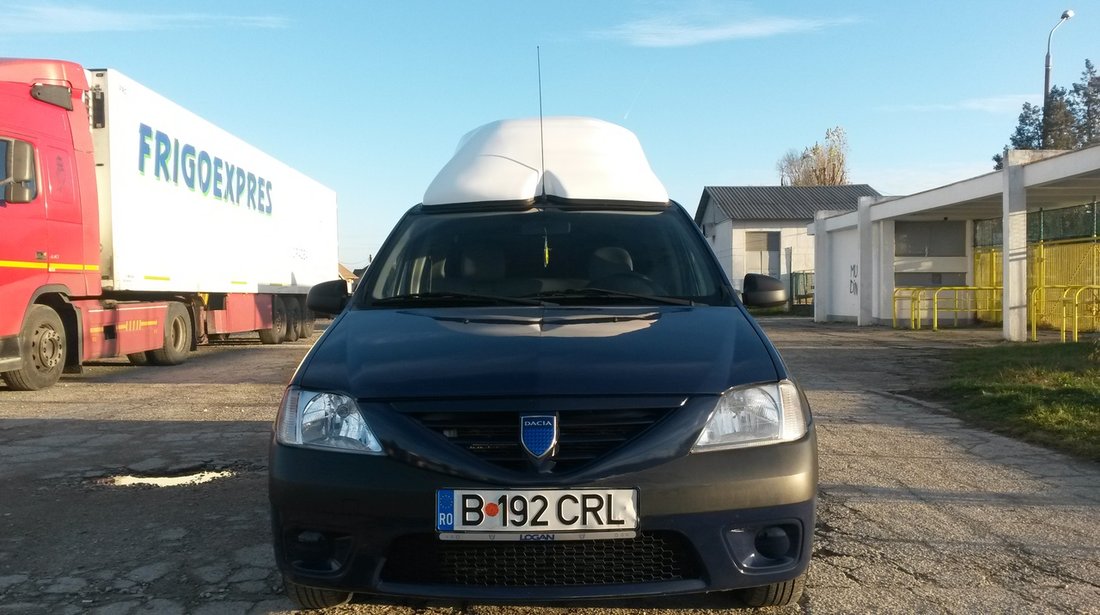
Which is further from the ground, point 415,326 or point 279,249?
point 279,249

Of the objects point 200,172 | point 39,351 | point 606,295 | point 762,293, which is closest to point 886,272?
point 200,172

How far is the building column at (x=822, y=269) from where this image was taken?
89.5ft

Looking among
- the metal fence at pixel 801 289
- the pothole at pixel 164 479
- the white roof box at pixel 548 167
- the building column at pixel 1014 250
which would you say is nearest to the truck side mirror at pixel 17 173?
the pothole at pixel 164 479

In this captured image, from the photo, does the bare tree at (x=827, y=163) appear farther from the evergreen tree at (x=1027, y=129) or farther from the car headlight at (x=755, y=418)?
the car headlight at (x=755, y=418)

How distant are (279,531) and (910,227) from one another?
77.0 ft

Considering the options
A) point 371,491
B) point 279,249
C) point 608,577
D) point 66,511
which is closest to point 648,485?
point 608,577

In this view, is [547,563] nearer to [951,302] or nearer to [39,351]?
[39,351]

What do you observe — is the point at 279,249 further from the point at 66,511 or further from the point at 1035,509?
the point at 1035,509

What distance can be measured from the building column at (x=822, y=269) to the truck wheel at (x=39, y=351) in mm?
21768

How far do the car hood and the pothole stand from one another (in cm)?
238

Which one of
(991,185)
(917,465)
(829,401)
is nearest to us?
(917,465)

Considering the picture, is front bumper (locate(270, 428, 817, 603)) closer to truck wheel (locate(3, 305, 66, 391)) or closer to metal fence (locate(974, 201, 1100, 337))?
truck wheel (locate(3, 305, 66, 391))

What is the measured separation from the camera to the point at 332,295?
4219 mm

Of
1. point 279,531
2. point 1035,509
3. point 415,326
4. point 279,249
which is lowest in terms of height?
point 1035,509
